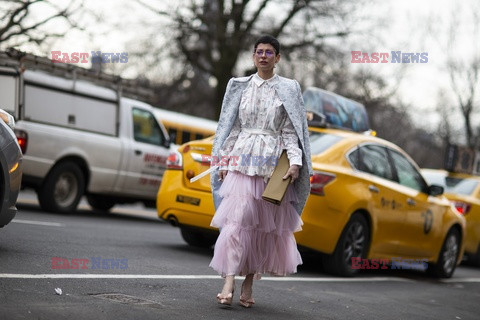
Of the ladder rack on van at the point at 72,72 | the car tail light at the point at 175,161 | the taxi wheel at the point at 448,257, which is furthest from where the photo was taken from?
the ladder rack on van at the point at 72,72

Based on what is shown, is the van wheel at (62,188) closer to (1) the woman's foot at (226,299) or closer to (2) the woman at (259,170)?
(2) the woman at (259,170)

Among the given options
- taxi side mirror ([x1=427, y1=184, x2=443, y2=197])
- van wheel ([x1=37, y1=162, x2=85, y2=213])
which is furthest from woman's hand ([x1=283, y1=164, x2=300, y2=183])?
van wheel ([x1=37, y1=162, x2=85, y2=213])

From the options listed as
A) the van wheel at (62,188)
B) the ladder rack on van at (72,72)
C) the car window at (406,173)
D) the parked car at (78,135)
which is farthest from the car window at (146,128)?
the car window at (406,173)

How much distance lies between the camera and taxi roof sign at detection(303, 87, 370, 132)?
9.77 meters

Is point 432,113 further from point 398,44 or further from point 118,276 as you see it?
point 118,276

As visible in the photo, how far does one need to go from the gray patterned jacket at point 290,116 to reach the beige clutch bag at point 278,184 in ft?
0.62

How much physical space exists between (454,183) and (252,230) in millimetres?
8874

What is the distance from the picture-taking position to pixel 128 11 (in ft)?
84.0

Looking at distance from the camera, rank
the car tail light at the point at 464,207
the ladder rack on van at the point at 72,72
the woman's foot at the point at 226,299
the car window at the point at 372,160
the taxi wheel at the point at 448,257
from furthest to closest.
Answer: the car tail light at the point at 464,207
the ladder rack on van at the point at 72,72
the taxi wheel at the point at 448,257
the car window at the point at 372,160
the woman's foot at the point at 226,299

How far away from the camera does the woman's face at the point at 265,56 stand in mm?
5867

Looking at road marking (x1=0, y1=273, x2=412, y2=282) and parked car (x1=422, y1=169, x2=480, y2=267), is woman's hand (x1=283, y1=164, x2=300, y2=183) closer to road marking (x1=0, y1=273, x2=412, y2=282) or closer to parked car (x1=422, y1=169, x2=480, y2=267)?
road marking (x1=0, y1=273, x2=412, y2=282)

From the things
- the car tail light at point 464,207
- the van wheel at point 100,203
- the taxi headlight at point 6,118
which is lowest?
the van wheel at point 100,203

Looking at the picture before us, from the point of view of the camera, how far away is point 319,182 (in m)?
8.25

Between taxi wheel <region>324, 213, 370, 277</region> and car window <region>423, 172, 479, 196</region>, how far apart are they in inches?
205
